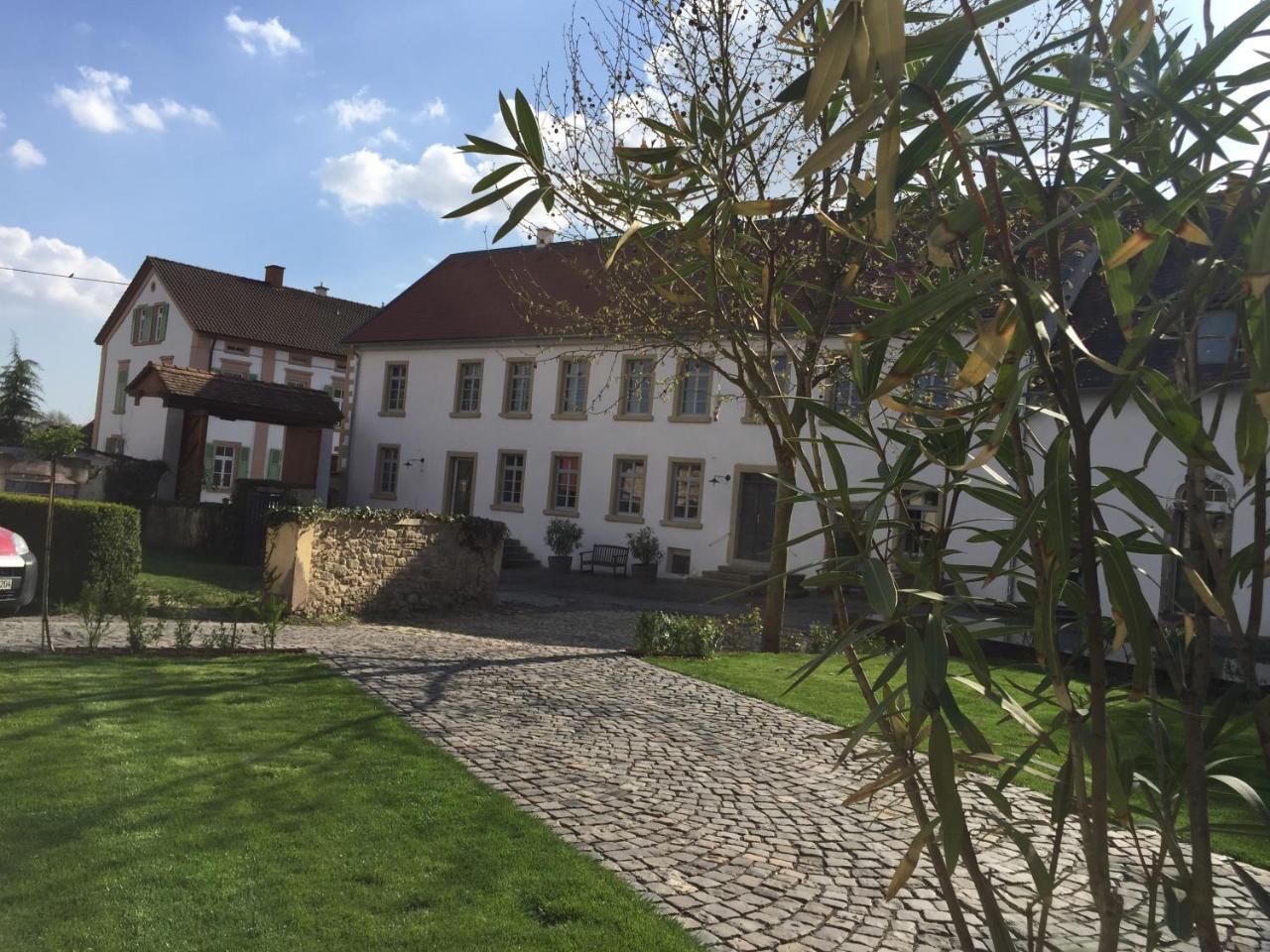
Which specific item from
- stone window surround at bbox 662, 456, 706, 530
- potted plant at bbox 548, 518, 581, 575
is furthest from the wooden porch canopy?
stone window surround at bbox 662, 456, 706, 530

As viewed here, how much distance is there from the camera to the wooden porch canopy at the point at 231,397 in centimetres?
2319

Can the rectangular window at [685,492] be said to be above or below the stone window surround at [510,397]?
below

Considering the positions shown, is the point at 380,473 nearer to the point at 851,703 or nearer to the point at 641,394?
the point at 641,394

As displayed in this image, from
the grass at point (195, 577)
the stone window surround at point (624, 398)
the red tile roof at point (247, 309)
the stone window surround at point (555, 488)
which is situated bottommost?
the grass at point (195, 577)

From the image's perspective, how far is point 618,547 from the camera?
27.3m

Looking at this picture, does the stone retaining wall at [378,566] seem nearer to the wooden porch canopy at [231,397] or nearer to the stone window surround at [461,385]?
the wooden porch canopy at [231,397]

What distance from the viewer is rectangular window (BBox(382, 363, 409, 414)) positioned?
3316 cm

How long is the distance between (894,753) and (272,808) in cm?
406

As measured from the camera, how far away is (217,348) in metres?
41.1

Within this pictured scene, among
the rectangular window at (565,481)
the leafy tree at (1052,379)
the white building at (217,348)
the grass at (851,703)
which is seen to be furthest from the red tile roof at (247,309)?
the leafy tree at (1052,379)

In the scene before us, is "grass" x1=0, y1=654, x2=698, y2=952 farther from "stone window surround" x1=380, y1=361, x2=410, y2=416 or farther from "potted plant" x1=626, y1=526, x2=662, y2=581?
"stone window surround" x1=380, y1=361, x2=410, y2=416

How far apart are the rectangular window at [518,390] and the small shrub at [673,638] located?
1849 centimetres

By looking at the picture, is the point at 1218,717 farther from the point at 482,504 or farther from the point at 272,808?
the point at 482,504

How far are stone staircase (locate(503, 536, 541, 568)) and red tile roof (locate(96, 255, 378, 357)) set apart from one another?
15.0 meters
